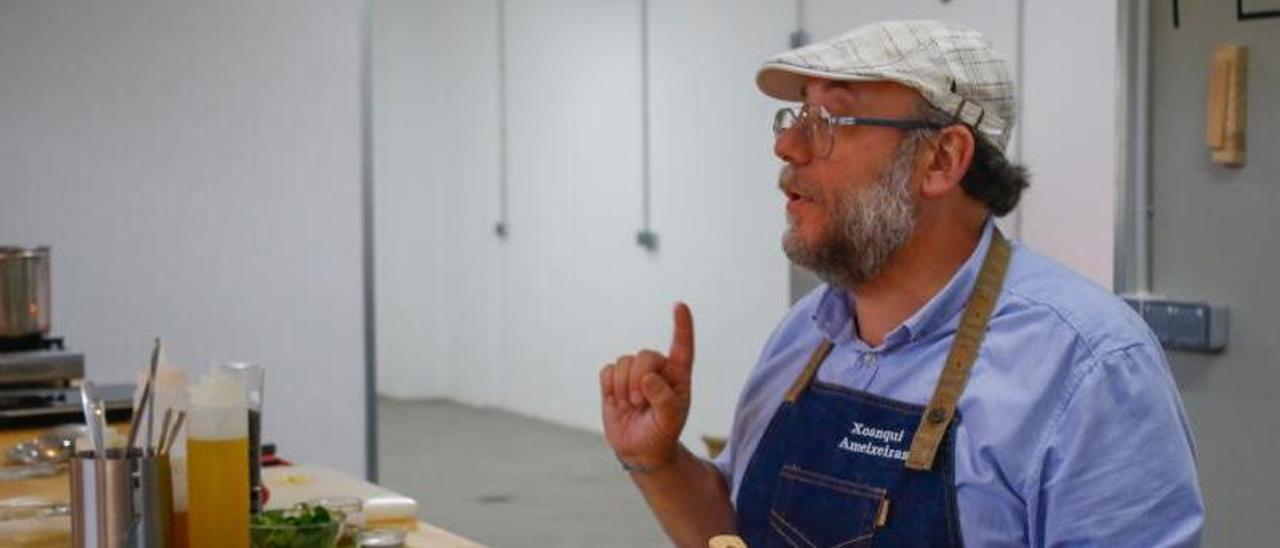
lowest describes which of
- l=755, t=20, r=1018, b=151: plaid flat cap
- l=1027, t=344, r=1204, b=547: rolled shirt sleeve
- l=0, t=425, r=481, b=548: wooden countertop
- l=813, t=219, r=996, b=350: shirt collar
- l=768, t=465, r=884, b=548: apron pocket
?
l=0, t=425, r=481, b=548: wooden countertop

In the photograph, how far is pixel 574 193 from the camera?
8188mm

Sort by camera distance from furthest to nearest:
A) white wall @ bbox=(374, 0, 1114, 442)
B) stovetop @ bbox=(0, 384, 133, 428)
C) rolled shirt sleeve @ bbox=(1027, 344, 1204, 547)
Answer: white wall @ bbox=(374, 0, 1114, 442) → stovetop @ bbox=(0, 384, 133, 428) → rolled shirt sleeve @ bbox=(1027, 344, 1204, 547)

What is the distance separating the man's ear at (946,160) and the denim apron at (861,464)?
0.10 metres

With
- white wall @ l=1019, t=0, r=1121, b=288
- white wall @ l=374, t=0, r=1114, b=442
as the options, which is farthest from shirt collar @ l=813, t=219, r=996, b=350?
white wall @ l=374, t=0, r=1114, b=442

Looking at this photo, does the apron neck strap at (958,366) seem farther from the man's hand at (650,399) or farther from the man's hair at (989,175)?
the man's hand at (650,399)

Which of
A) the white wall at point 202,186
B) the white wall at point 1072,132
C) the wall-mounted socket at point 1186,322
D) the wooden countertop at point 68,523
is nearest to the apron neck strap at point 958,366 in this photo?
the wooden countertop at point 68,523

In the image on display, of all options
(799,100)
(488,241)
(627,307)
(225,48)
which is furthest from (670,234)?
(799,100)

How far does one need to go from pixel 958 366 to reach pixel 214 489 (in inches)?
35.8

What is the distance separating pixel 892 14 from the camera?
18.0 ft

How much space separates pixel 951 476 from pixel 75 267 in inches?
135

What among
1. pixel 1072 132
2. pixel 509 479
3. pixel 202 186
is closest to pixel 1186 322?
pixel 1072 132

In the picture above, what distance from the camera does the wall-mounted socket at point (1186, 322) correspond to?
12.2 feet

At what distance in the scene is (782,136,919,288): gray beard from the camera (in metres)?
1.99

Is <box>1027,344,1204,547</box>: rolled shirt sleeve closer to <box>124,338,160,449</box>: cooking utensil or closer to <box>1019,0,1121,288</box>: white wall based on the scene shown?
<box>124,338,160,449</box>: cooking utensil
